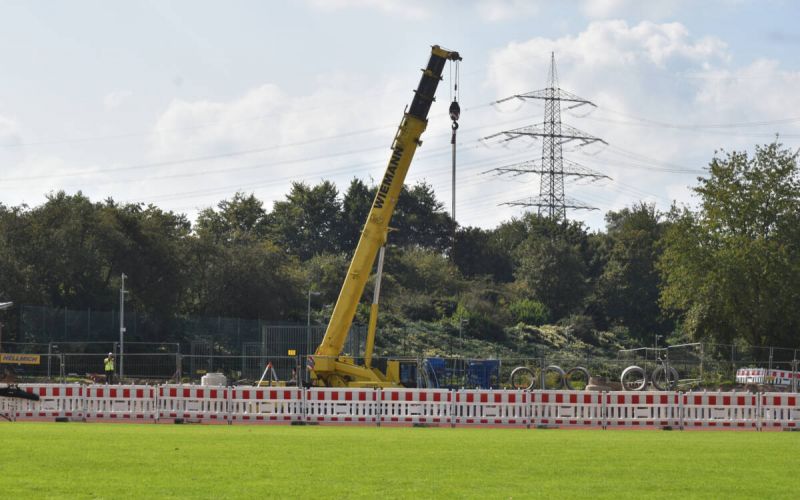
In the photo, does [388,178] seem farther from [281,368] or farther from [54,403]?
[281,368]

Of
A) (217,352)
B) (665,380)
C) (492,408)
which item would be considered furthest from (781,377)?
(217,352)

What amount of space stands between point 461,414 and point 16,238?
4406 cm

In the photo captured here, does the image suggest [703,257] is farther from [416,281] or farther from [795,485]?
[795,485]

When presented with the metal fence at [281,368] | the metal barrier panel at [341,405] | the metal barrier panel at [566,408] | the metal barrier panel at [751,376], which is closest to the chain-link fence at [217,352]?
the metal fence at [281,368]

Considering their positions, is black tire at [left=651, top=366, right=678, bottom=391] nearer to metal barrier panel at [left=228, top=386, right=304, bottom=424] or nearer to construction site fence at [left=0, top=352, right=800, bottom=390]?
construction site fence at [left=0, top=352, right=800, bottom=390]

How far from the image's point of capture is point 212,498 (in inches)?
497

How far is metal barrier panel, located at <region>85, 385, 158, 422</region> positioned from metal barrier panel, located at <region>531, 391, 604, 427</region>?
1063 centimetres

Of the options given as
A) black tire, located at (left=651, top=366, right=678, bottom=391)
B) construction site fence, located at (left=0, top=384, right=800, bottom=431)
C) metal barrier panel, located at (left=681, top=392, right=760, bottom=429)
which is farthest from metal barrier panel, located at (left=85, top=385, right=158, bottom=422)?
black tire, located at (left=651, top=366, right=678, bottom=391)

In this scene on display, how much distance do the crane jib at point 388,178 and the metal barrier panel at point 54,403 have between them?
10.8 meters

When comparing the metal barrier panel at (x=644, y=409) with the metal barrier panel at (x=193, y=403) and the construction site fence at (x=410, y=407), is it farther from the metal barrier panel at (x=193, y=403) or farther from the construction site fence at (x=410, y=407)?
the metal barrier panel at (x=193, y=403)

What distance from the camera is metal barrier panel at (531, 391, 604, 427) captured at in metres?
32.8

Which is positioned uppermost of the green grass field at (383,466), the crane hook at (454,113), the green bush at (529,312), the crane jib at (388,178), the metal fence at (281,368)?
the crane hook at (454,113)

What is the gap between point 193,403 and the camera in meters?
33.7

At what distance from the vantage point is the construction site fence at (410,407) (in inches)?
1283
